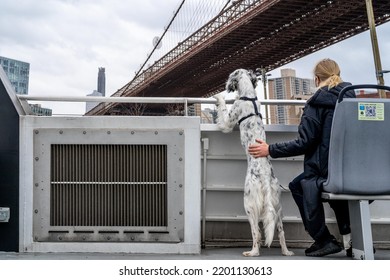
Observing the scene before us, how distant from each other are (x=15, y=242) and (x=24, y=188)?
0.79 ft

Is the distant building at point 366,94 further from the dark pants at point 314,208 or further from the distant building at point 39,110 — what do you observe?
the distant building at point 39,110

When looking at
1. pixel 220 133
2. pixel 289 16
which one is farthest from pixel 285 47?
pixel 220 133

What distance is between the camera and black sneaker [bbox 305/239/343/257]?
2055mm

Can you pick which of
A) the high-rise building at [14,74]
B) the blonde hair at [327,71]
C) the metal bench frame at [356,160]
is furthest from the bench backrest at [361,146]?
the high-rise building at [14,74]

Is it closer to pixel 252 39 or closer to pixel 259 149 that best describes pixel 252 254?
pixel 259 149

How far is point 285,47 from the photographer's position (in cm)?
2709

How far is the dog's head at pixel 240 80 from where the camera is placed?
8.12 feet

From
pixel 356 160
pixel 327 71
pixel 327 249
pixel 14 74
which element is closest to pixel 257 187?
pixel 327 249

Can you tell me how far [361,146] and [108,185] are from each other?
42.6 inches

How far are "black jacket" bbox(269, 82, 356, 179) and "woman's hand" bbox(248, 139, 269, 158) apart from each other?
11cm

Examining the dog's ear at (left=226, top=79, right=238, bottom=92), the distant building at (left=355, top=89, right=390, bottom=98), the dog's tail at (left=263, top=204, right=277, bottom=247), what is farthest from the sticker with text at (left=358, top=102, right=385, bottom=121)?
the dog's ear at (left=226, top=79, right=238, bottom=92)

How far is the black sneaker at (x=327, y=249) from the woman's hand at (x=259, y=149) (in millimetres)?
477

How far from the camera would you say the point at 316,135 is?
202 cm

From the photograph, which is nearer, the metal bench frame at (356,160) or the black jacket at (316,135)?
the metal bench frame at (356,160)
